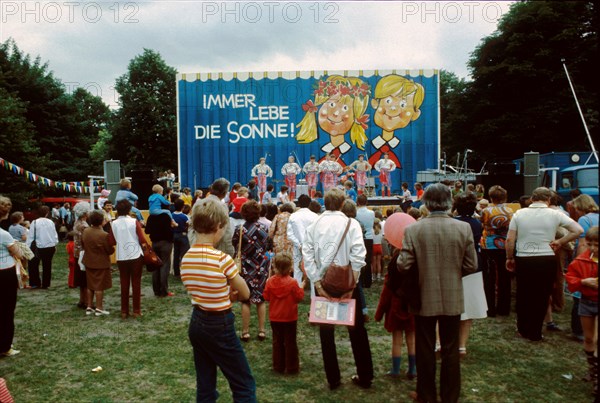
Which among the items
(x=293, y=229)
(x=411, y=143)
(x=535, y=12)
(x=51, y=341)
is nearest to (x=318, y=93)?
(x=411, y=143)

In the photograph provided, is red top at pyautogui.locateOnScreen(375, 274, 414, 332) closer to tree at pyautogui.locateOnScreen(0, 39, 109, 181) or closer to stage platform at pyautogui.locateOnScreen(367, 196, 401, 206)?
stage platform at pyautogui.locateOnScreen(367, 196, 401, 206)

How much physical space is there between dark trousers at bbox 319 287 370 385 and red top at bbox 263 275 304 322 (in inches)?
19.2

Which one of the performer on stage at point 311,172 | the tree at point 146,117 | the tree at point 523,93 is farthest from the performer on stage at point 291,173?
the tree at point 146,117

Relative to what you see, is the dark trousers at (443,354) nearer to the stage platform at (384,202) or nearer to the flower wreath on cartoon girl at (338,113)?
the stage platform at (384,202)

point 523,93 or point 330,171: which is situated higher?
point 523,93

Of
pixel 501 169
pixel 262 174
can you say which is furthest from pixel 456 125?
pixel 501 169

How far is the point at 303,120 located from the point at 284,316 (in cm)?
1409

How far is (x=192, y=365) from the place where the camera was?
443cm

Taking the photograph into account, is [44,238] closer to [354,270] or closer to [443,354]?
[354,270]

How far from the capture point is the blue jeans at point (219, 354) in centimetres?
275

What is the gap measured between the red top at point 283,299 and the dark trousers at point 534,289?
2.21 meters

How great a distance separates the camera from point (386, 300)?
3.98m

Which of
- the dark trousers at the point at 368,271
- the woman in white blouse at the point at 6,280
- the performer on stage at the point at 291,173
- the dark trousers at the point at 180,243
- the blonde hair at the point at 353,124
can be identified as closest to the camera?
the woman in white blouse at the point at 6,280

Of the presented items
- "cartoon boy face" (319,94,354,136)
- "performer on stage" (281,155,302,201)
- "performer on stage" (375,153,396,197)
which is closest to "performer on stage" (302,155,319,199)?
"performer on stage" (281,155,302,201)
